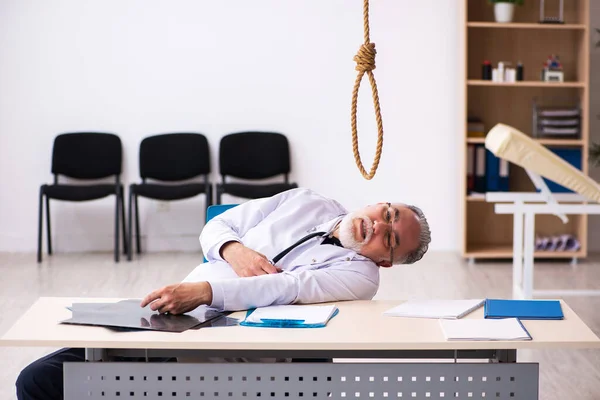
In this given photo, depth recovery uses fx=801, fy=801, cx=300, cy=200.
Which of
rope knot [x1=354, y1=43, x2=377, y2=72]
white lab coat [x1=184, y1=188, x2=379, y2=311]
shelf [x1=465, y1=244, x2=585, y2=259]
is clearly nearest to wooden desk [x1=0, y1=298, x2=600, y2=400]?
white lab coat [x1=184, y1=188, x2=379, y2=311]

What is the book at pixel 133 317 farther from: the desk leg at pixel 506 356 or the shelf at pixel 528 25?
the shelf at pixel 528 25

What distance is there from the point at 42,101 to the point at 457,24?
3110mm

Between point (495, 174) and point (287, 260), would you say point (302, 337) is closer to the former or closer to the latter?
point (287, 260)

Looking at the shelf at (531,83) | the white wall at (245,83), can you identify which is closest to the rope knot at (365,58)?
the shelf at (531,83)

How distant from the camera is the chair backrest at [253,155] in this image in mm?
5789

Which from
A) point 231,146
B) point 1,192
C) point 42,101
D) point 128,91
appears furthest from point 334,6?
point 1,192

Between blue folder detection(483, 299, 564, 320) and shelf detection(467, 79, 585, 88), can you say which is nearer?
blue folder detection(483, 299, 564, 320)

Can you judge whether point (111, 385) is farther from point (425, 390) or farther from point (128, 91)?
point (128, 91)

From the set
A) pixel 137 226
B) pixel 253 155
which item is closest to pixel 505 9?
pixel 253 155

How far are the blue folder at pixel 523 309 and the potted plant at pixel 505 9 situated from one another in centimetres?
376

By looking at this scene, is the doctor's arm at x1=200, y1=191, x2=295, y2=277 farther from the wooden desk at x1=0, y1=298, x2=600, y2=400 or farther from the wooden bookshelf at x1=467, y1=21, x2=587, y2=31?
the wooden bookshelf at x1=467, y1=21, x2=587, y2=31

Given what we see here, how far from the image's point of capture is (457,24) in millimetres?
5836

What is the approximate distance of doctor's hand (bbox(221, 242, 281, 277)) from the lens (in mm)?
2297

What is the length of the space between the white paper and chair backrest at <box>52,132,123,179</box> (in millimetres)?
3978
